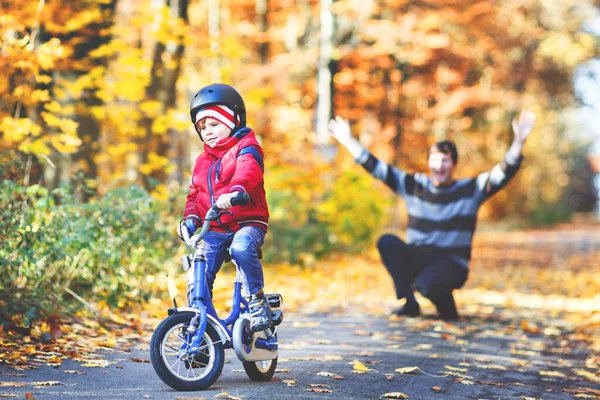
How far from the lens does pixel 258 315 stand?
5.04 meters

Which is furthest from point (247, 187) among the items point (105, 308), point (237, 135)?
point (105, 308)

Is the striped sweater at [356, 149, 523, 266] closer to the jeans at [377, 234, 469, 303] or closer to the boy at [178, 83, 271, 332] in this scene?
the jeans at [377, 234, 469, 303]

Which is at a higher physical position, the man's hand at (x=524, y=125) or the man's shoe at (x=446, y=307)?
the man's hand at (x=524, y=125)

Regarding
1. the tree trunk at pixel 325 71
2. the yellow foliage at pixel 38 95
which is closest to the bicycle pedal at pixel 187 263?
the yellow foliage at pixel 38 95

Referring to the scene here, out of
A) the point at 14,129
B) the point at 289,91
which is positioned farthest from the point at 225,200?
the point at 289,91

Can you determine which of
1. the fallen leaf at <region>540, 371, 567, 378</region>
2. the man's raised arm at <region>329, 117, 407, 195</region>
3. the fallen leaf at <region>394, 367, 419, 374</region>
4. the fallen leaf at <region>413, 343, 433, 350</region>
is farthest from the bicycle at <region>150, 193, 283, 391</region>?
the man's raised arm at <region>329, 117, 407, 195</region>

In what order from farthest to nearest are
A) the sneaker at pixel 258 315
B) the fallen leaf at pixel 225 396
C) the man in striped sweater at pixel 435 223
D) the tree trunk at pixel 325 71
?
the tree trunk at pixel 325 71
the man in striped sweater at pixel 435 223
the sneaker at pixel 258 315
the fallen leaf at pixel 225 396

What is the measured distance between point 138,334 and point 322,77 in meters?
12.9

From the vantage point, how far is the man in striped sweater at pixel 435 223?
327 inches

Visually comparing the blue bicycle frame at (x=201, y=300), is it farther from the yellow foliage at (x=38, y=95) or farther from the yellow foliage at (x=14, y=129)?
the yellow foliage at (x=38, y=95)

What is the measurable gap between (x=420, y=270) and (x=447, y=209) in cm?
68

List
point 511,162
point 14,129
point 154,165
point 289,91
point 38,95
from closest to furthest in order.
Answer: point 14,129, point 511,162, point 38,95, point 154,165, point 289,91

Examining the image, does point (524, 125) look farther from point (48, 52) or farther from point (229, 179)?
point (48, 52)

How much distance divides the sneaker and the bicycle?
41 mm
